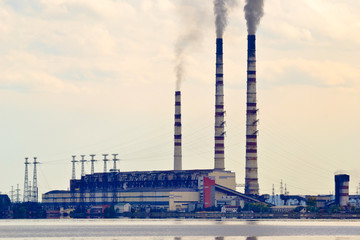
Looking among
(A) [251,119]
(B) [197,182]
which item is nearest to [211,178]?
(B) [197,182]

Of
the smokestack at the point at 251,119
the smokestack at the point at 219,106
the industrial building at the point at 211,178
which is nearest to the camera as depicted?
the smokestack at the point at 251,119

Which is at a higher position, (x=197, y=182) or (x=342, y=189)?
(x=197, y=182)

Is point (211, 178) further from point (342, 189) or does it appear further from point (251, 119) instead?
point (342, 189)

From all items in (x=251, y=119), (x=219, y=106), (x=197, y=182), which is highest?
(x=219, y=106)

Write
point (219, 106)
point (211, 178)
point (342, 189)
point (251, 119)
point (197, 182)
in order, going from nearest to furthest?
1. point (251, 119)
2. point (219, 106)
3. point (342, 189)
4. point (211, 178)
5. point (197, 182)

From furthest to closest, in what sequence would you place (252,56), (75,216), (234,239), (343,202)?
(75,216), (343,202), (252,56), (234,239)

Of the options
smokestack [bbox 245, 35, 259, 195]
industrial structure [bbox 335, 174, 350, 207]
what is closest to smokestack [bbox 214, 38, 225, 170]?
smokestack [bbox 245, 35, 259, 195]

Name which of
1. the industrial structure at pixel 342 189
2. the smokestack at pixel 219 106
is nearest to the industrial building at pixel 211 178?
the smokestack at pixel 219 106

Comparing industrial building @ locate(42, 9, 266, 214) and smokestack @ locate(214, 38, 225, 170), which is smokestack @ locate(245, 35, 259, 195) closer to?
industrial building @ locate(42, 9, 266, 214)

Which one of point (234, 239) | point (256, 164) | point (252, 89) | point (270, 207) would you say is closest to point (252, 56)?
point (252, 89)

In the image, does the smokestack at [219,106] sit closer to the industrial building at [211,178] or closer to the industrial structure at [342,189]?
the industrial building at [211,178]

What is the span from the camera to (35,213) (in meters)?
199

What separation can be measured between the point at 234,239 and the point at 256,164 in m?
77.6

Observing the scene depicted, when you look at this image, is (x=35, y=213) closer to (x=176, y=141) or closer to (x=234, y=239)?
(x=176, y=141)
